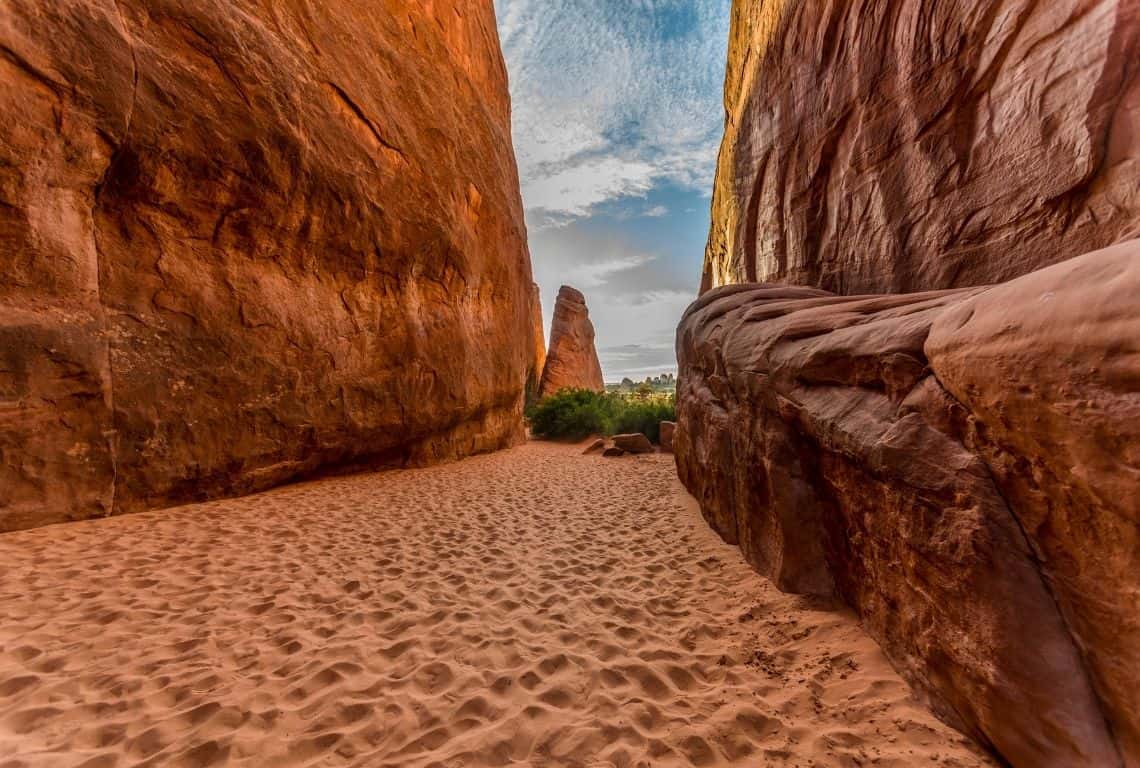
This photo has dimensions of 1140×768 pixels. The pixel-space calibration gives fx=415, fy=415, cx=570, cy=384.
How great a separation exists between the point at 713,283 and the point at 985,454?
1285cm

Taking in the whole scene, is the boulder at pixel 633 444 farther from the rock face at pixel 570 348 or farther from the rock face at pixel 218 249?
the rock face at pixel 570 348

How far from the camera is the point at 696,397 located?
636cm

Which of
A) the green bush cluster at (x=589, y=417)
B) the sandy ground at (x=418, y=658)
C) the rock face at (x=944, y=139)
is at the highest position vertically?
the rock face at (x=944, y=139)

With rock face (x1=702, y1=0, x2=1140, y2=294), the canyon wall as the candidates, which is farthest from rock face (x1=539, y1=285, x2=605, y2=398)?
the canyon wall

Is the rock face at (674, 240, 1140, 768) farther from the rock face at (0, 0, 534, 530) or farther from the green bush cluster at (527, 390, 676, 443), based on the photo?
the green bush cluster at (527, 390, 676, 443)

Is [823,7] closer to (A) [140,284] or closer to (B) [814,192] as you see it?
(B) [814,192]

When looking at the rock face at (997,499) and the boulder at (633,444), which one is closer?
the rock face at (997,499)

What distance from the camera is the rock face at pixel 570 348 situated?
29.6 metres

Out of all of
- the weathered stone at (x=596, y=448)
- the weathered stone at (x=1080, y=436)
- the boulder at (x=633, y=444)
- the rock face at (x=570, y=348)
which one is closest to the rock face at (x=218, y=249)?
the weathered stone at (x=596, y=448)

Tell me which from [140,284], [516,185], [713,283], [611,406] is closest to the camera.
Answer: [140,284]

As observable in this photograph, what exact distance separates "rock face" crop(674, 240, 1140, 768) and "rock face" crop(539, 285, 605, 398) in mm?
25308

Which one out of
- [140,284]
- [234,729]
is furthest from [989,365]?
[140,284]

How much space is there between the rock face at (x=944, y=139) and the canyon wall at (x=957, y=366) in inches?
1.0

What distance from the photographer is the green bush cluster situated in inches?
673
